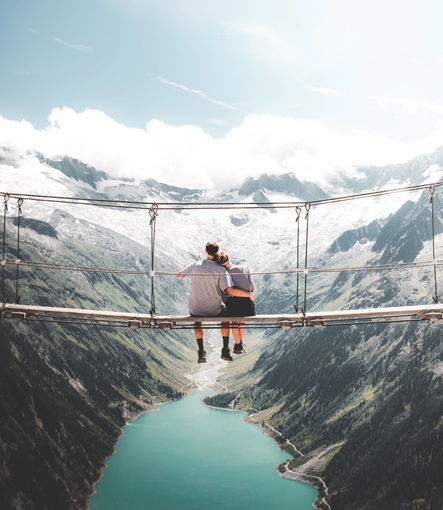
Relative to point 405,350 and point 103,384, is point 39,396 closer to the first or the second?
point 103,384

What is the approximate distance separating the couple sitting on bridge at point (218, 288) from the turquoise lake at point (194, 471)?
141249mm

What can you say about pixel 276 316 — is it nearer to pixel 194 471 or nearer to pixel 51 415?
pixel 51 415

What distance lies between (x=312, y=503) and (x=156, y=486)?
50.2 metres

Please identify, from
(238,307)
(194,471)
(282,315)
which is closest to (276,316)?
(282,315)

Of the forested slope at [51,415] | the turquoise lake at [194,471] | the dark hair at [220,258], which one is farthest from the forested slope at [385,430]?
the dark hair at [220,258]

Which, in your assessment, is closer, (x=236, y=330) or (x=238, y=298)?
(x=238, y=298)

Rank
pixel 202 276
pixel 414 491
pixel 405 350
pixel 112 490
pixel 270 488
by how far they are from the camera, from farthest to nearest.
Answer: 1. pixel 405 350
2. pixel 270 488
3. pixel 112 490
4. pixel 414 491
5. pixel 202 276

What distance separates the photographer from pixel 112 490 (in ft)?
443

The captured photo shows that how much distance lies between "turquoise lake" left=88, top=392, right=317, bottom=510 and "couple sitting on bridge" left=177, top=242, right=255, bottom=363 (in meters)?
141

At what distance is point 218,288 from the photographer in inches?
421

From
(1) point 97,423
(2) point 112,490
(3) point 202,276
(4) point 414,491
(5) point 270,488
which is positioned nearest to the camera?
(3) point 202,276

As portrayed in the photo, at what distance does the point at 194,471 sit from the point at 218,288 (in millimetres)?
160105

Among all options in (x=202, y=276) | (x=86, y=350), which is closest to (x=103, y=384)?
(x=86, y=350)

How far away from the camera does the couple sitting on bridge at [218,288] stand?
10.4 m
